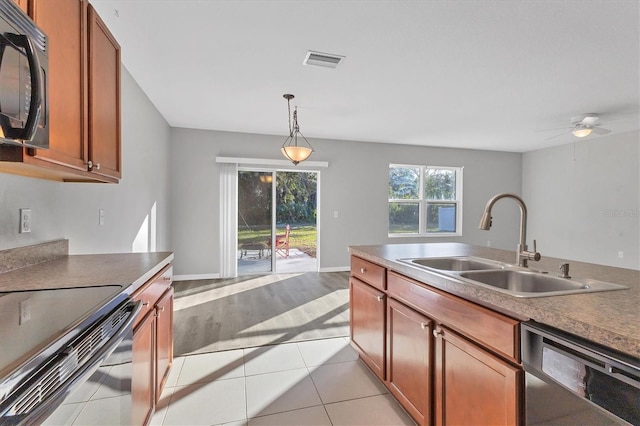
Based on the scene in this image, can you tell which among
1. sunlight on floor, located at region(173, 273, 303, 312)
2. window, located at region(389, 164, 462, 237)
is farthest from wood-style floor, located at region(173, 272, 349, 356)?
window, located at region(389, 164, 462, 237)

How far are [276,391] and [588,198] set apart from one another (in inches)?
261

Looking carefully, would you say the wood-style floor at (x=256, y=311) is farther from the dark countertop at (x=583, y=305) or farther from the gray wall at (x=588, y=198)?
the gray wall at (x=588, y=198)

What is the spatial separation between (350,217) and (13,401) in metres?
5.50

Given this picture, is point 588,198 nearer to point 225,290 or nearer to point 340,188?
point 340,188

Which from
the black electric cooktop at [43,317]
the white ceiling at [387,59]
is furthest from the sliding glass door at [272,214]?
the black electric cooktop at [43,317]

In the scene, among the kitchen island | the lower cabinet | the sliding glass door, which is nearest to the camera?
the kitchen island

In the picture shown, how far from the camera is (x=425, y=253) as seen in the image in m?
2.12

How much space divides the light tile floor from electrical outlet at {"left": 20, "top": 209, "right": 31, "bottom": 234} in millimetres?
1242

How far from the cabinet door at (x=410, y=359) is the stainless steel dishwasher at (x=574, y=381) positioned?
0.55 meters

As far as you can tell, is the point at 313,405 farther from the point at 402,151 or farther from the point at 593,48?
the point at 402,151

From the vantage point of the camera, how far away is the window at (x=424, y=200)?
21.0 feet

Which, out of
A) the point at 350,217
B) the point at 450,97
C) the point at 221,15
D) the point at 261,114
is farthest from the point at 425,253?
the point at 350,217

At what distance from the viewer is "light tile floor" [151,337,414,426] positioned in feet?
5.80

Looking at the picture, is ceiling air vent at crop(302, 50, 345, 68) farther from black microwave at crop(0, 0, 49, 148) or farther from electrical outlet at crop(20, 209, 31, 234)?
electrical outlet at crop(20, 209, 31, 234)
